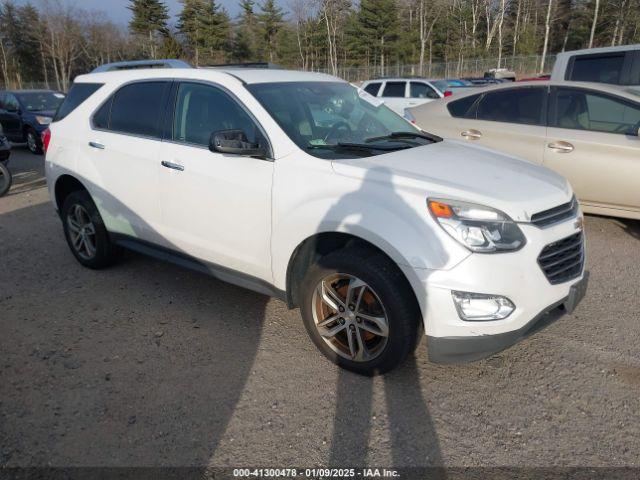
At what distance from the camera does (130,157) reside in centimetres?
419

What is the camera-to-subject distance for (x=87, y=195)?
188 inches

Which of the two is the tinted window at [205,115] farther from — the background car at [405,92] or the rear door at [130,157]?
the background car at [405,92]

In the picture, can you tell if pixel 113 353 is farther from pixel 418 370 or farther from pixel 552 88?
pixel 552 88

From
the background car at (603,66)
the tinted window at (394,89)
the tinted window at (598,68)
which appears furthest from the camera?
the tinted window at (394,89)

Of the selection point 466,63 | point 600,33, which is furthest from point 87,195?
point 600,33

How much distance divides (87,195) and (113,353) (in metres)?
1.88

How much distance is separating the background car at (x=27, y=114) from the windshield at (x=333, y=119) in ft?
37.2

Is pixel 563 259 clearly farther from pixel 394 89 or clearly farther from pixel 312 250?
pixel 394 89

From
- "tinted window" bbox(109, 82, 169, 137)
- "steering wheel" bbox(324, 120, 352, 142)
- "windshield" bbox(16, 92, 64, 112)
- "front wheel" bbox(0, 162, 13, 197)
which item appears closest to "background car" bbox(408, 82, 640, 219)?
"steering wheel" bbox(324, 120, 352, 142)

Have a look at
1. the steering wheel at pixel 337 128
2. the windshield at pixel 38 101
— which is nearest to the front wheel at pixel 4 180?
the windshield at pixel 38 101

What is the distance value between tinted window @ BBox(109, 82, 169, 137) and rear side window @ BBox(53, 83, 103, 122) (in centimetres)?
43

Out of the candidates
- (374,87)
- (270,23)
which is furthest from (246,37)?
(374,87)

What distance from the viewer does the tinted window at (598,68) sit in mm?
7254

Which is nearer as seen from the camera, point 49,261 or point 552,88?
point 49,261
